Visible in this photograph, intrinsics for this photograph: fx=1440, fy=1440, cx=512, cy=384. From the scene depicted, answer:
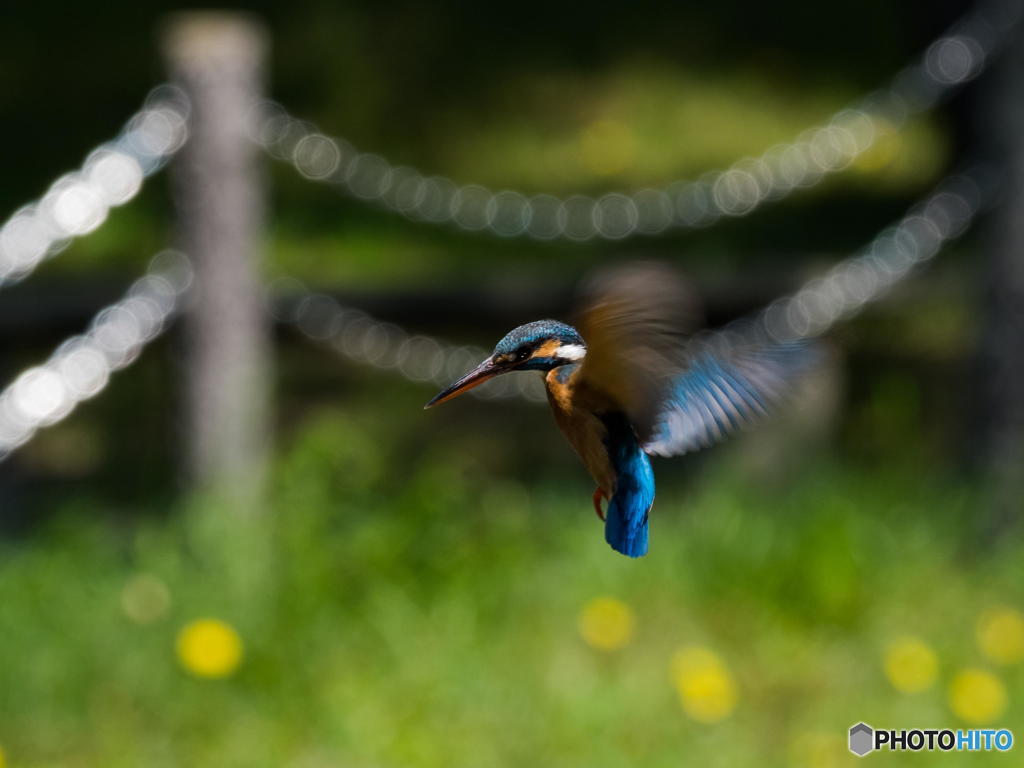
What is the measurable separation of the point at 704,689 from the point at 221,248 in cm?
121

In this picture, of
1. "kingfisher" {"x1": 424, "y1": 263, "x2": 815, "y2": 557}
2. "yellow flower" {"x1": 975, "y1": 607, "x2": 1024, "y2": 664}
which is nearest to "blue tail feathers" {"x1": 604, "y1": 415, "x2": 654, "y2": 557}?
"kingfisher" {"x1": 424, "y1": 263, "x2": 815, "y2": 557}

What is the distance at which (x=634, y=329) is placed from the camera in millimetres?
295

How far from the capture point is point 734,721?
232 centimetres

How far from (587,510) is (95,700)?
3.11 ft

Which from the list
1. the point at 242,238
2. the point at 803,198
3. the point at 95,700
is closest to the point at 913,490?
the point at 242,238

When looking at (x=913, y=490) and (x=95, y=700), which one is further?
(x=913, y=490)

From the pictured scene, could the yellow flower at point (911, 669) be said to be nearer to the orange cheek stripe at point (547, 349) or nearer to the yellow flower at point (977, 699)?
the yellow flower at point (977, 699)

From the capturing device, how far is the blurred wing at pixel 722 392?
33 centimetres

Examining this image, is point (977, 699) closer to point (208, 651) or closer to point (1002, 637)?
point (1002, 637)

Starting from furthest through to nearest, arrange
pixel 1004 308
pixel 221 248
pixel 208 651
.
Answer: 1. pixel 1004 308
2. pixel 221 248
3. pixel 208 651

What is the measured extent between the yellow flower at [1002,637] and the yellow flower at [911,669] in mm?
147

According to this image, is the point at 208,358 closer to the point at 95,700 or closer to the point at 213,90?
the point at 213,90

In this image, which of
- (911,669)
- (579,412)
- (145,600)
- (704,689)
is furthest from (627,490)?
(145,600)

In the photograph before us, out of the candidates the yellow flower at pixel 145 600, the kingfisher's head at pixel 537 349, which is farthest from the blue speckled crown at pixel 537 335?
the yellow flower at pixel 145 600
